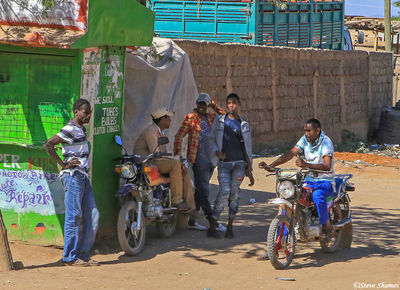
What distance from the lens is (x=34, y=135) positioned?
7840 mm

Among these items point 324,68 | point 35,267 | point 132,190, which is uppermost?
point 324,68

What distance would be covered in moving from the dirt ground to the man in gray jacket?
0.56m

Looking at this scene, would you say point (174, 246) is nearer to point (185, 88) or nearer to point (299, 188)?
point (299, 188)

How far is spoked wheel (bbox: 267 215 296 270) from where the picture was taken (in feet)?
23.8

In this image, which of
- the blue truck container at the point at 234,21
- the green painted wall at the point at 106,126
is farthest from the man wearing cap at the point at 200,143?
the blue truck container at the point at 234,21

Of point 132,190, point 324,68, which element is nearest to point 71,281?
point 132,190

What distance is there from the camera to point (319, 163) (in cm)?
789

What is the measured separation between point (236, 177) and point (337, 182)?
46.7 inches

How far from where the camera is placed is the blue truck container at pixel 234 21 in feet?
60.2

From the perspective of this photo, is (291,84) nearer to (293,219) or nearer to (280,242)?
(293,219)

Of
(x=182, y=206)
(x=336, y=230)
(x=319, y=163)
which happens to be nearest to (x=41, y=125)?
(x=182, y=206)

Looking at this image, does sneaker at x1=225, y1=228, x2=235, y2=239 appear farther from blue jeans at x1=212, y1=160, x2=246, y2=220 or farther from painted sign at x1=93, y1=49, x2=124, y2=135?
Result: painted sign at x1=93, y1=49, x2=124, y2=135

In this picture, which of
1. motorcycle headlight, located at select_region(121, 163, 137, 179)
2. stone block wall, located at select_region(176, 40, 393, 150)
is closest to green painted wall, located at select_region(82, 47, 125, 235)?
motorcycle headlight, located at select_region(121, 163, 137, 179)

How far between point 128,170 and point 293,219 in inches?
71.1
